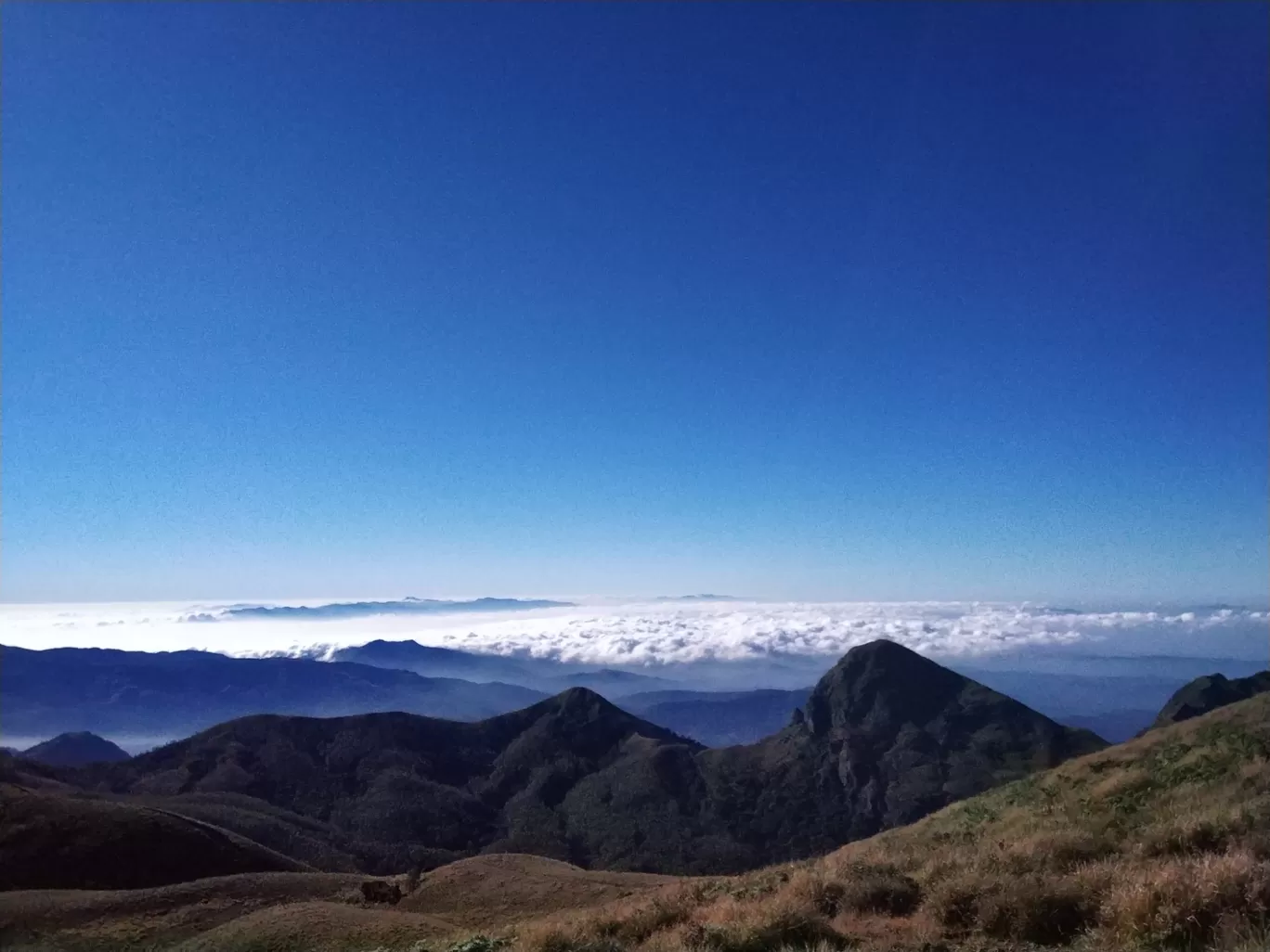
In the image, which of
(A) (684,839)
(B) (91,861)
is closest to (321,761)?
(A) (684,839)

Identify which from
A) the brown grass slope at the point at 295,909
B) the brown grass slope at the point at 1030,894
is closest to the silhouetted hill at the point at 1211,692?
the brown grass slope at the point at 295,909

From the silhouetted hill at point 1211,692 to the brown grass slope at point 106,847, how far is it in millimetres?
153784

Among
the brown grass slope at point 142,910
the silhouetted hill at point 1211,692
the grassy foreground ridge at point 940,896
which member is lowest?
the silhouetted hill at point 1211,692

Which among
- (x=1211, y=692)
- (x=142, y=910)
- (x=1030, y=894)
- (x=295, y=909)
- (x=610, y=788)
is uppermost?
(x=1030, y=894)

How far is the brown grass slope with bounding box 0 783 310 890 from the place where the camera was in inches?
2454

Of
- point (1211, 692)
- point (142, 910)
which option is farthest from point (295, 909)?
point (1211, 692)

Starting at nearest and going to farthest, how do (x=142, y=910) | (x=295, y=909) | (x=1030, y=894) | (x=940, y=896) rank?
(x=1030, y=894) → (x=940, y=896) → (x=295, y=909) → (x=142, y=910)

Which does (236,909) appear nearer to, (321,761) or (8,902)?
(8,902)

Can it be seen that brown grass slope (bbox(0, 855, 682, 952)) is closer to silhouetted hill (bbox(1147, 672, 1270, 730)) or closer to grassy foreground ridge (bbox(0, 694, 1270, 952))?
grassy foreground ridge (bbox(0, 694, 1270, 952))

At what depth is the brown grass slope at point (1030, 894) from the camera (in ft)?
35.0

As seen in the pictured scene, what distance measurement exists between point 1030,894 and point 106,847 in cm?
7812

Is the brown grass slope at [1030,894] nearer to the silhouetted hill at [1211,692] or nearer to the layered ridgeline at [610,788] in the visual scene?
the layered ridgeline at [610,788]

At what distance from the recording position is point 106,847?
220ft

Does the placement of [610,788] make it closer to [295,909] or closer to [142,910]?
[142,910]
